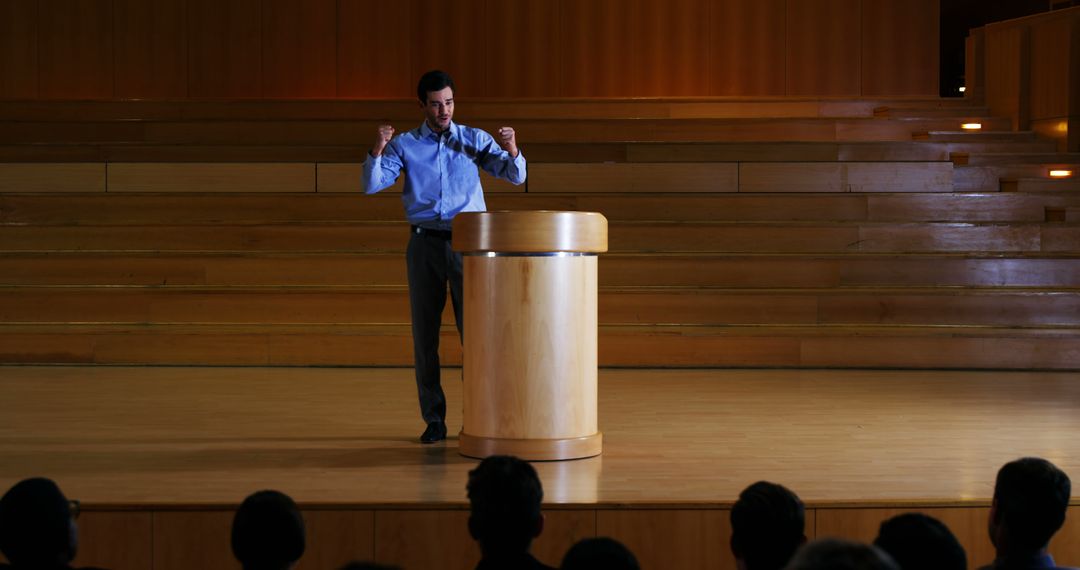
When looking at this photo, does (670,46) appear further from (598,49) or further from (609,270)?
(609,270)

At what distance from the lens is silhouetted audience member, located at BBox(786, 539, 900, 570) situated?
Result: 0.90 metres

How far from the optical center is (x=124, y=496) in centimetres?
219

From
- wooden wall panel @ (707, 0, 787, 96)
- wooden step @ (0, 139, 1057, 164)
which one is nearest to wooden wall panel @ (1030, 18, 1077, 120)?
wooden step @ (0, 139, 1057, 164)

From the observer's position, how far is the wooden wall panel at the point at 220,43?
23.2ft

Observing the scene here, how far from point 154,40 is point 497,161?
4772 millimetres

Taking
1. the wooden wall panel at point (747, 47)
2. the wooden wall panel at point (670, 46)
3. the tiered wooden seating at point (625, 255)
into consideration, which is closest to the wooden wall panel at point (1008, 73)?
the tiered wooden seating at point (625, 255)

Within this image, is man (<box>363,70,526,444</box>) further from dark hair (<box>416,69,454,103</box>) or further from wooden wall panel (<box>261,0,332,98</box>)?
wooden wall panel (<box>261,0,332,98</box>)

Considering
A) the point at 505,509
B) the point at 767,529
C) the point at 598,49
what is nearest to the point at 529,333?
the point at 505,509

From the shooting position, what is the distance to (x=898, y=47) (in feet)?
23.1

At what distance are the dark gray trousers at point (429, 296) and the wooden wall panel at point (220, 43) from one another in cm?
457

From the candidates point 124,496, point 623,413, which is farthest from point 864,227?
point 124,496

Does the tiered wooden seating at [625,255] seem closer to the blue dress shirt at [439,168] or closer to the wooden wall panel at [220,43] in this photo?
the wooden wall panel at [220,43]

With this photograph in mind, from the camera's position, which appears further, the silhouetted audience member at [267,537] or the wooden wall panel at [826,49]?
the wooden wall panel at [826,49]

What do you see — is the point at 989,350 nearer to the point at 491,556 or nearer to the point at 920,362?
the point at 920,362
